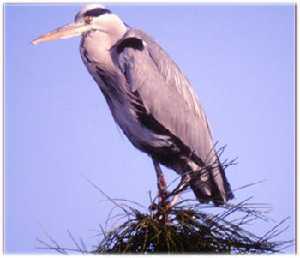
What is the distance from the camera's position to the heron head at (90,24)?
150 inches

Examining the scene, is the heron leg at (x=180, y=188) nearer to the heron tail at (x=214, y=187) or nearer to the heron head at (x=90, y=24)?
the heron tail at (x=214, y=187)

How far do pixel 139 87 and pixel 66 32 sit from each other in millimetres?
435

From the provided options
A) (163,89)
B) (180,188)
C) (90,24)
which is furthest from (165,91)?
(180,188)

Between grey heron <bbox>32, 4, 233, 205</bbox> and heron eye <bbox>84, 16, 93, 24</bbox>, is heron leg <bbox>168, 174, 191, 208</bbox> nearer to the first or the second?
grey heron <bbox>32, 4, 233, 205</bbox>

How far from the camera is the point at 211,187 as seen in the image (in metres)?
3.70

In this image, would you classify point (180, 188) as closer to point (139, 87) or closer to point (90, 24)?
point (139, 87)

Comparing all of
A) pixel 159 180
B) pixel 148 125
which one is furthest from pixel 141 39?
pixel 159 180

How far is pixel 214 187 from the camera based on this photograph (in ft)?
12.1

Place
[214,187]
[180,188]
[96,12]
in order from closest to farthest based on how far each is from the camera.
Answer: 1. [180,188]
2. [214,187]
3. [96,12]

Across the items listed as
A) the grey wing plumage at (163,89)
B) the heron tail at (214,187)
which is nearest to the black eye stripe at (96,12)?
the grey wing plumage at (163,89)

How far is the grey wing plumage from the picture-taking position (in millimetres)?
3836

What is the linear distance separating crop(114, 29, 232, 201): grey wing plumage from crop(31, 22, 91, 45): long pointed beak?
190mm

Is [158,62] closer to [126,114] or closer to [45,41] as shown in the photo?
[126,114]

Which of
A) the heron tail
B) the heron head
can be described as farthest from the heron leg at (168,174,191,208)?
the heron head
